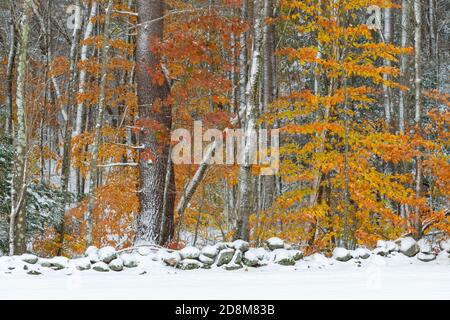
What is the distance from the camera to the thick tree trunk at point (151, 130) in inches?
432

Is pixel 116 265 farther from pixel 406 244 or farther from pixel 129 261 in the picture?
pixel 406 244

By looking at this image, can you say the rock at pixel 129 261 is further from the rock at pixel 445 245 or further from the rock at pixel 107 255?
the rock at pixel 445 245

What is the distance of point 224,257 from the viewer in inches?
343

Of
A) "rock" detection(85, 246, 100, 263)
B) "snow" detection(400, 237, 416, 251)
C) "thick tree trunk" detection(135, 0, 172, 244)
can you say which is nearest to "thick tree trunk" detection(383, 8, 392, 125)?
"snow" detection(400, 237, 416, 251)

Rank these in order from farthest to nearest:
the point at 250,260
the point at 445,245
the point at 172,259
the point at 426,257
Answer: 1. the point at 445,245
2. the point at 426,257
3. the point at 250,260
4. the point at 172,259

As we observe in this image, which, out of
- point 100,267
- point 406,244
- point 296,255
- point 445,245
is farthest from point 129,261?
point 445,245

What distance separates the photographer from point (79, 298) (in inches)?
250

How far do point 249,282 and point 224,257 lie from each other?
118cm

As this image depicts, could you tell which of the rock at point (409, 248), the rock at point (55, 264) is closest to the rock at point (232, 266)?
the rock at point (55, 264)

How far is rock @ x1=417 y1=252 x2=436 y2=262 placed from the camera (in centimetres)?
961

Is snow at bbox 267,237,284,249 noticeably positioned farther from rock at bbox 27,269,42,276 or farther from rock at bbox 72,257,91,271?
rock at bbox 27,269,42,276

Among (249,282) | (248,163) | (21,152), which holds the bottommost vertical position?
(249,282)
